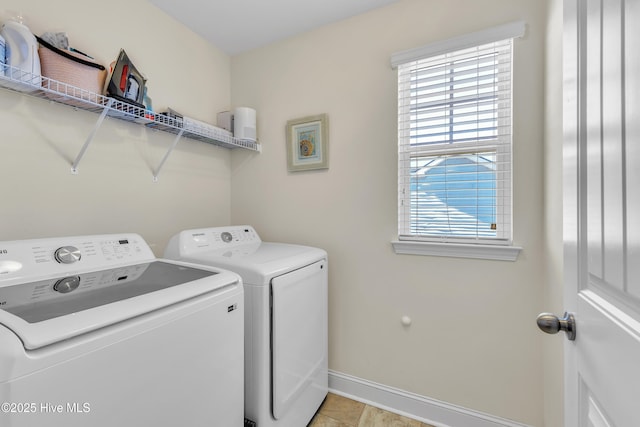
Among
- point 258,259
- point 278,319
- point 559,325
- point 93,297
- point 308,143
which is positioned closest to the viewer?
point 559,325

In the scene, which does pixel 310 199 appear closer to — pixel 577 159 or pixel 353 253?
pixel 353 253

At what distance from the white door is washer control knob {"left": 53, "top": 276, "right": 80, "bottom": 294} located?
1.42 meters

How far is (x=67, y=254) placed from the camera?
1143 millimetres

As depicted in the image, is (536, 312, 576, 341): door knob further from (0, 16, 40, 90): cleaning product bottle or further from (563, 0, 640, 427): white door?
(0, 16, 40, 90): cleaning product bottle

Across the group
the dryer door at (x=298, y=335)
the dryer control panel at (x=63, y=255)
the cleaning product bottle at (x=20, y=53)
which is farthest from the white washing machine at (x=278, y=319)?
the cleaning product bottle at (x=20, y=53)

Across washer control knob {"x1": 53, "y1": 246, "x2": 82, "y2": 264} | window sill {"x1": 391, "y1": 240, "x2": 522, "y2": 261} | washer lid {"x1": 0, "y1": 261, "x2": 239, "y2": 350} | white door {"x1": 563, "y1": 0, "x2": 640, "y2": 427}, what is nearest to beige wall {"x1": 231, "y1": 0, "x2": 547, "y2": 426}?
window sill {"x1": 391, "y1": 240, "x2": 522, "y2": 261}

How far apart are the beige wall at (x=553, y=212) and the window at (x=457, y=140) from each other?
0.60 feet

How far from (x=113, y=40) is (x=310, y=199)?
4.87 feet

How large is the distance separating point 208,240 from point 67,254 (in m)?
0.67

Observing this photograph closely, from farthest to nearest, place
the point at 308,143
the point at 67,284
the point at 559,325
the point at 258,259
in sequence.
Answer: the point at 308,143
the point at 258,259
the point at 67,284
the point at 559,325

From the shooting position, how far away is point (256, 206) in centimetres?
229

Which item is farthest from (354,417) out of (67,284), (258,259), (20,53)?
(20,53)

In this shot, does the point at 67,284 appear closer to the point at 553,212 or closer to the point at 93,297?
the point at 93,297

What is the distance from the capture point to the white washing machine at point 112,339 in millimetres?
594
